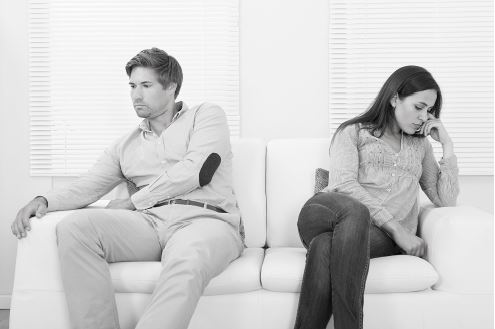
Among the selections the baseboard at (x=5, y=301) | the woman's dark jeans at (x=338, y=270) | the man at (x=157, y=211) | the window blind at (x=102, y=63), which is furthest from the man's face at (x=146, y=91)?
the baseboard at (x=5, y=301)

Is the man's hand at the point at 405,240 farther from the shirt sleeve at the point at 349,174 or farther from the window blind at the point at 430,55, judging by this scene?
the window blind at the point at 430,55

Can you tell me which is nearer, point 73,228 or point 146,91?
point 73,228

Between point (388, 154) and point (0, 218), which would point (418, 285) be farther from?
point (0, 218)

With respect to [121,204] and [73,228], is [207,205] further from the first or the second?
[73,228]

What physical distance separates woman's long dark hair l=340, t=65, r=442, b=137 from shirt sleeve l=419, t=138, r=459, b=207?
211 millimetres

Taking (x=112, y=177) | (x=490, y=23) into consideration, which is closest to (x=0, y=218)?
(x=112, y=177)

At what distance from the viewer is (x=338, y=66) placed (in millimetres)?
3148

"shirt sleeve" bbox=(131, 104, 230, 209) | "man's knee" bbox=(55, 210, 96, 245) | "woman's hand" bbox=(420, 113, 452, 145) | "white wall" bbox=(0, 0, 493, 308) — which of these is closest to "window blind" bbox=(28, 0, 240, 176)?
"white wall" bbox=(0, 0, 493, 308)

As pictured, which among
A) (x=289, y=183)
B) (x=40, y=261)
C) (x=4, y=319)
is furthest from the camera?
(x=4, y=319)

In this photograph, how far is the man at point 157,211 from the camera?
6.23ft

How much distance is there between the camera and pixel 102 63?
3264 millimetres

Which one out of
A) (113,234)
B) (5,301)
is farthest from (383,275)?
(5,301)

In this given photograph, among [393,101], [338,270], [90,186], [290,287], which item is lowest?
[290,287]

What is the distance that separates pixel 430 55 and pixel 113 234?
204cm
